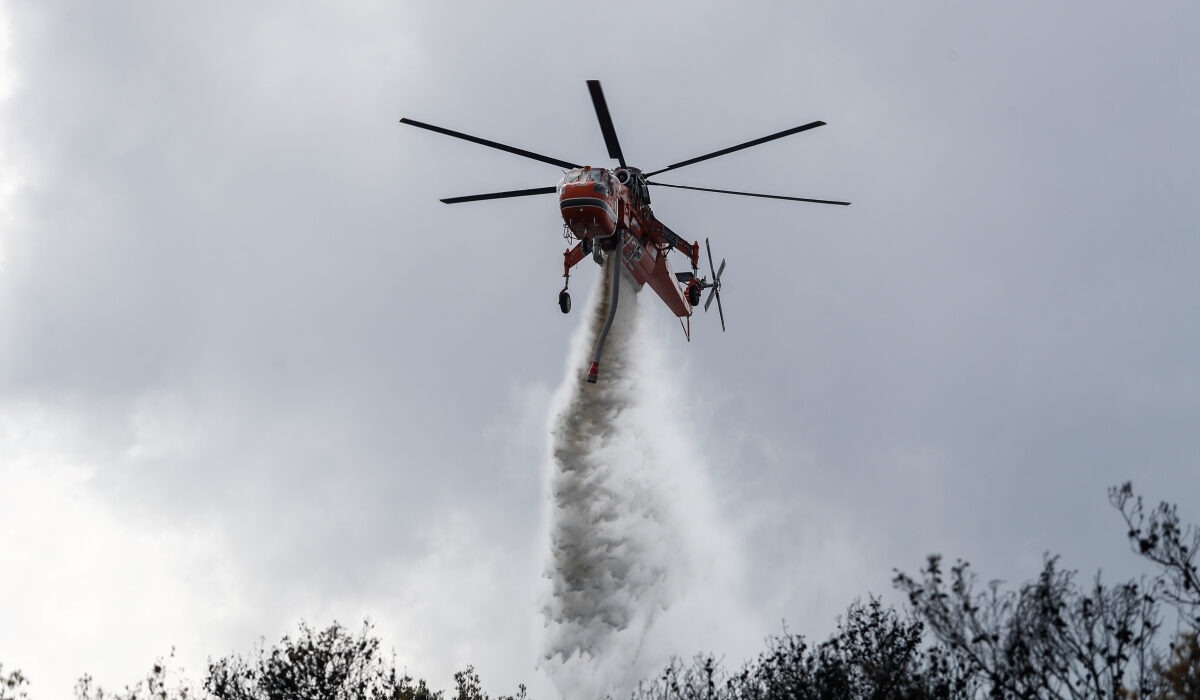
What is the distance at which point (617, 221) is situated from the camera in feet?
102

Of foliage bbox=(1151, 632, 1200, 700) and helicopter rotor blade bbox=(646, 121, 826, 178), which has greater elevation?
helicopter rotor blade bbox=(646, 121, 826, 178)

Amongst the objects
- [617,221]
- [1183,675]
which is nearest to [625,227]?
[617,221]

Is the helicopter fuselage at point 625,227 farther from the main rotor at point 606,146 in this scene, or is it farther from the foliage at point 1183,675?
the foliage at point 1183,675

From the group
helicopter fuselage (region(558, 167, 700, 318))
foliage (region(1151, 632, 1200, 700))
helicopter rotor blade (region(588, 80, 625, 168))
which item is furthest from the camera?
helicopter fuselage (region(558, 167, 700, 318))

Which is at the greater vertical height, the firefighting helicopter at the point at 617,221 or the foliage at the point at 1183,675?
the firefighting helicopter at the point at 617,221

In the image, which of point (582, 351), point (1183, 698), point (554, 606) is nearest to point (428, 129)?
point (582, 351)

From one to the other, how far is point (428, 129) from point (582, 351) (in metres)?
11.0

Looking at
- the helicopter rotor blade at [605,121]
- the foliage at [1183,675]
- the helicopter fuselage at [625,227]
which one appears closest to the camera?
the foliage at [1183,675]

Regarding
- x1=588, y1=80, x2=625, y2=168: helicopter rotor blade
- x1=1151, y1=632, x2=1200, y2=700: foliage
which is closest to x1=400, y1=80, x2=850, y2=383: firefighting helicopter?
x1=588, y1=80, x2=625, y2=168: helicopter rotor blade

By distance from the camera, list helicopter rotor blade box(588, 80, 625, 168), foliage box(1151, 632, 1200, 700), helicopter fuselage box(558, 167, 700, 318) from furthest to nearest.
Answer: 1. helicopter fuselage box(558, 167, 700, 318)
2. helicopter rotor blade box(588, 80, 625, 168)
3. foliage box(1151, 632, 1200, 700)

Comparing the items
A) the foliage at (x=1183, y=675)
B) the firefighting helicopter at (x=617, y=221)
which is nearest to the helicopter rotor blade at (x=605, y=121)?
the firefighting helicopter at (x=617, y=221)

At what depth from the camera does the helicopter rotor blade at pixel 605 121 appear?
27375mm

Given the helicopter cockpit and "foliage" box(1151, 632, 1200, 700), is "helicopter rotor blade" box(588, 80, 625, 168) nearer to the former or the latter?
the helicopter cockpit

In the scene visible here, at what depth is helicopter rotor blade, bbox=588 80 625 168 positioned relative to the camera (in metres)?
27.4
